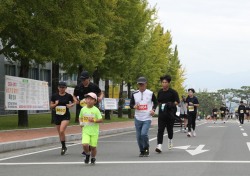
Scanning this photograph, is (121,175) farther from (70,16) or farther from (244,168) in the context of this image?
(70,16)

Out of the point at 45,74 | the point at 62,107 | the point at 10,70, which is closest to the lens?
the point at 62,107

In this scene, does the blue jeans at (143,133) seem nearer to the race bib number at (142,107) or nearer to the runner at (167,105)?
the race bib number at (142,107)

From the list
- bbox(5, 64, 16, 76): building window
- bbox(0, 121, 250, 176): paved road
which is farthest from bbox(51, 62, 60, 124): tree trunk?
bbox(5, 64, 16, 76): building window

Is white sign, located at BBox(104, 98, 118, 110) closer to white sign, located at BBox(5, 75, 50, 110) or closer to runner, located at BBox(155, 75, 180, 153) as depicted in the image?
white sign, located at BBox(5, 75, 50, 110)

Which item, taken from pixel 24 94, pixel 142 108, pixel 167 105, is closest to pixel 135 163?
pixel 142 108

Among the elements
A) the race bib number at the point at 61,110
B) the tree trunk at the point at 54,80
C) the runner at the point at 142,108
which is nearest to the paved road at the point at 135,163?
the runner at the point at 142,108

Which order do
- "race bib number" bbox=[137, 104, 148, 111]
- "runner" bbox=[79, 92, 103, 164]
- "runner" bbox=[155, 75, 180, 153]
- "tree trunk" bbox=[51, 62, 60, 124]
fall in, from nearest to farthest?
"runner" bbox=[79, 92, 103, 164]
"race bib number" bbox=[137, 104, 148, 111]
"runner" bbox=[155, 75, 180, 153]
"tree trunk" bbox=[51, 62, 60, 124]

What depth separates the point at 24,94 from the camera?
23656 millimetres

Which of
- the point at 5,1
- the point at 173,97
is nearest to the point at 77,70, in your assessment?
the point at 5,1

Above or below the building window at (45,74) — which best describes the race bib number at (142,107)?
below

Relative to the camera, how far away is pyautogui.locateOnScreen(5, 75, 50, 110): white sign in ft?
72.9

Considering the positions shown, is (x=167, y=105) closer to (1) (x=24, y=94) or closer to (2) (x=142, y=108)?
(2) (x=142, y=108)

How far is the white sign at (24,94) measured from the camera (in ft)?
72.9

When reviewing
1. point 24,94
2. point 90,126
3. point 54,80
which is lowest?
point 90,126
